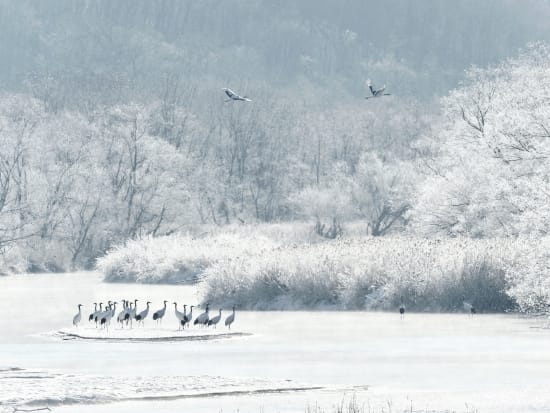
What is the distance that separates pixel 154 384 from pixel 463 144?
1837 inches

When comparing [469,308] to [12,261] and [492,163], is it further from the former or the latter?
[12,261]

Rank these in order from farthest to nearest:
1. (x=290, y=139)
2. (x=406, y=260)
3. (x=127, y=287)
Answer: (x=290, y=139) < (x=127, y=287) < (x=406, y=260)

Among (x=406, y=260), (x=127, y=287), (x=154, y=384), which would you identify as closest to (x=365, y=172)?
(x=127, y=287)

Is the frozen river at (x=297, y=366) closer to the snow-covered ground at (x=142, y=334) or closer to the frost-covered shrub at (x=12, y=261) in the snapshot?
the snow-covered ground at (x=142, y=334)

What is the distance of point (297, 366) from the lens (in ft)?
91.8

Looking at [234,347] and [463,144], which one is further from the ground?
[463,144]

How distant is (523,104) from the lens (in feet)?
191

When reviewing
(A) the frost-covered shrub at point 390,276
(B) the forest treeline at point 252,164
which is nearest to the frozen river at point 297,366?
(A) the frost-covered shrub at point 390,276

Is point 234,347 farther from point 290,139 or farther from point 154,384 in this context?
point 290,139

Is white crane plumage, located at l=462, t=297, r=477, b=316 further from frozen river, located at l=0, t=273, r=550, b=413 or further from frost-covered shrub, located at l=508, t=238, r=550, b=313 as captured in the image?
frost-covered shrub, located at l=508, t=238, r=550, b=313

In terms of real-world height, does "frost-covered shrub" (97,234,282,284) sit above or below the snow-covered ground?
above

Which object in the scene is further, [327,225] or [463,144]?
[327,225]

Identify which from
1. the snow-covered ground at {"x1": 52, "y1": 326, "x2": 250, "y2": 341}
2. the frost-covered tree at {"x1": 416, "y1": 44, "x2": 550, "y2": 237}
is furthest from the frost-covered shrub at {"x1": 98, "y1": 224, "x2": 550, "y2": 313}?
the snow-covered ground at {"x1": 52, "y1": 326, "x2": 250, "y2": 341}

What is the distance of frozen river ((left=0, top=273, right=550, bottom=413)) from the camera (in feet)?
73.5
